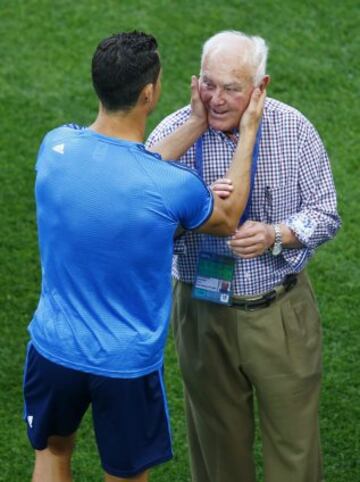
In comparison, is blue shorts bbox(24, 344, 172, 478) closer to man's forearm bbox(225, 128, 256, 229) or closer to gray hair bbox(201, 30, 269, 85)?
man's forearm bbox(225, 128, 256, 229)

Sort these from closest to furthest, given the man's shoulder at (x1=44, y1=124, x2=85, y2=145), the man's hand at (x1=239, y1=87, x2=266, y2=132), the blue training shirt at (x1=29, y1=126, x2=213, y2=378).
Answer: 1. the blue training shirt at (x1=29, y1=126, x2=213, y2=378)
2. the man's shoulder at (x1=44, y1=124, x2=85, y2=145)
3. the man's hand at (x1=239, y1=87, x2=266, y2=132)

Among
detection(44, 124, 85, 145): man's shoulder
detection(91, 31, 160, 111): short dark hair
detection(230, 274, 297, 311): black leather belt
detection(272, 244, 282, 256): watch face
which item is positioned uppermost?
detection(91, 31, 160, 111): short dark hair

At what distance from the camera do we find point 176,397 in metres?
6.09

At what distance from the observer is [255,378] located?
4.80m

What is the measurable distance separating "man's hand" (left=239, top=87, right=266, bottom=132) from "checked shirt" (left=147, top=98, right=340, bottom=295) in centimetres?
18

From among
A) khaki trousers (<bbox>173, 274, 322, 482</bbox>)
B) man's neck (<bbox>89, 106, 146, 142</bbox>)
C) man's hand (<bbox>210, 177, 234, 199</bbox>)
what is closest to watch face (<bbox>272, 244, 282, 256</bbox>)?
khaki trousers (<bbox>173, 274, 322, 482</bbox>)

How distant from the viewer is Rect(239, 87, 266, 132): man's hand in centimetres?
436

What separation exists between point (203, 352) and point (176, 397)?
4.24ft

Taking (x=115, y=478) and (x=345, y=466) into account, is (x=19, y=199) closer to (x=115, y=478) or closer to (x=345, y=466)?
(x=345, y=466)

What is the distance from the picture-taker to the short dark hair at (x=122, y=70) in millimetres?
3953

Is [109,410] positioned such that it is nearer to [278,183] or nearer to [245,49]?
[278,183]

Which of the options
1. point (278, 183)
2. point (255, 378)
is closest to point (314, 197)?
point (278, 183)

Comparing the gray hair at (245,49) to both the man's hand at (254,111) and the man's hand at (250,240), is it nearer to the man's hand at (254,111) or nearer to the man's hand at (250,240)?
the man's hand at (254,111)

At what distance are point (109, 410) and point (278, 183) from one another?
1.02 m
